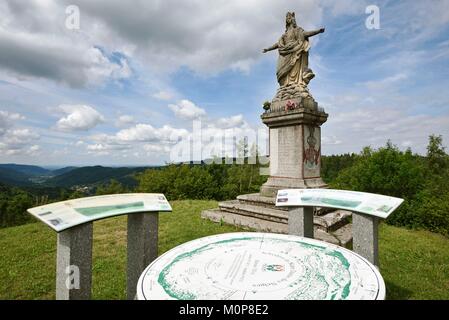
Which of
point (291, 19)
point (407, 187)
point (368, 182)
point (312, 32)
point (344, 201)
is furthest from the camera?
point (368, 182)

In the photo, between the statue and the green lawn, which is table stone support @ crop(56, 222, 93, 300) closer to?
the green lawn

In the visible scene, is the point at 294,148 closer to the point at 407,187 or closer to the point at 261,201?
the point at 261,201

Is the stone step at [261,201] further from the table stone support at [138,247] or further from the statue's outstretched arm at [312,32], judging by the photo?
the statue's outstretched arm at [312,32]

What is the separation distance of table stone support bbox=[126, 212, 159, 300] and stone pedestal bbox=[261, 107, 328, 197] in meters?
4.63

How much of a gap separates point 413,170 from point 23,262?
19.5 m

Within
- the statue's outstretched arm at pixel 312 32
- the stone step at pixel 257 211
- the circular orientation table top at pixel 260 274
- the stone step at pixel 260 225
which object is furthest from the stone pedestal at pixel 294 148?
the circular orientation table top at pixel 260 274

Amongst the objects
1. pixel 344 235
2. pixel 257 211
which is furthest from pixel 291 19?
pixel 344 235

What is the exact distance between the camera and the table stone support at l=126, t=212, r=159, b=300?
317 cm

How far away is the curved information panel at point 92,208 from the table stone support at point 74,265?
4.8 inches

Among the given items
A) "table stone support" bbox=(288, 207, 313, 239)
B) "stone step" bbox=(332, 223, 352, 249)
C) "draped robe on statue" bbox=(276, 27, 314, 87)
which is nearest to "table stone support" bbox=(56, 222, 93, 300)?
"table stone support" bbox=(288, 207, 313, 239)

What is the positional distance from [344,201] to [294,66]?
565 cm

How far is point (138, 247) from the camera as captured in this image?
10.4 ft
